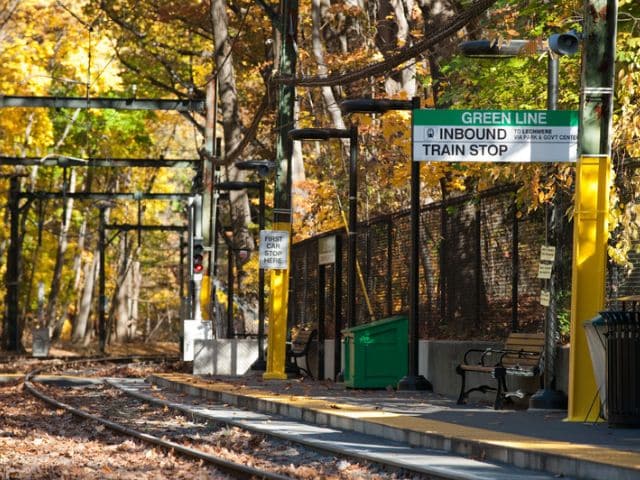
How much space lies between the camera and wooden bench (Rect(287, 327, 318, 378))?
32812 millimetres

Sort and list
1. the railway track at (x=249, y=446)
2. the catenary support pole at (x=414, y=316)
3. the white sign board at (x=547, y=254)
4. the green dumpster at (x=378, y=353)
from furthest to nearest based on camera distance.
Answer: the green dumpster at (x=378, y=353)
the catenary support pole at (x=414, y=316)
the white sign board at (x=547, y=254)
the railway track at (x=249, y=446)

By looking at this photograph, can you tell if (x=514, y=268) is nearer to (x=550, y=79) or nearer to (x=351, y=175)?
(x=550, y=79)

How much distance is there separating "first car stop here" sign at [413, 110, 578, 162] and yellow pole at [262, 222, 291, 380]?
12547 mm

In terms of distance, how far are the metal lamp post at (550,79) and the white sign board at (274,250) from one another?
10347mm

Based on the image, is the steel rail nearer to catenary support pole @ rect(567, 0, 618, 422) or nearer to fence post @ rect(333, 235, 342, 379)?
catenary support pole @ rect(567, 0, 618, 422)

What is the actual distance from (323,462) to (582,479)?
3000 millimetres

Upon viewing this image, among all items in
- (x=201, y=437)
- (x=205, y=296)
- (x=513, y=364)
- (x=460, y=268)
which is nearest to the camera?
(x=201, y=437)

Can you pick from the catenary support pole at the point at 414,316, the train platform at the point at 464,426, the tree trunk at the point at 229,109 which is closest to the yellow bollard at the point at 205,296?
the tree trunk at the point at 229,109

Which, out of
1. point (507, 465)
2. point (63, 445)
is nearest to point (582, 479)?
point (507, 465)

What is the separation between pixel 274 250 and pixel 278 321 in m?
1.53

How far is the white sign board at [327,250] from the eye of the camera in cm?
3052

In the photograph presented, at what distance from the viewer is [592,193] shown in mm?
16922

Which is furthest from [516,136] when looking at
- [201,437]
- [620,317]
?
[201,437]

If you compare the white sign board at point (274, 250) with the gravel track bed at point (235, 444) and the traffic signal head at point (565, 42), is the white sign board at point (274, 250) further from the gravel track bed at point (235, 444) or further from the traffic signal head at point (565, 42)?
the traffic signal head at point (565, 42)
